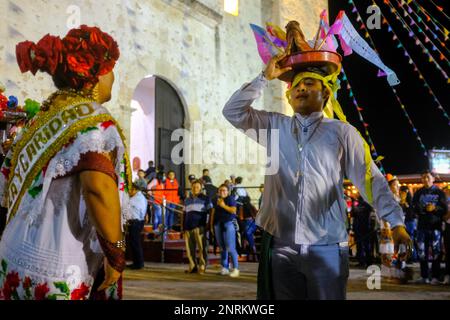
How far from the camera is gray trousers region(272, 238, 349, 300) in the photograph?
101 inches

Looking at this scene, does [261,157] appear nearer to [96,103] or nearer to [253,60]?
[253,60]

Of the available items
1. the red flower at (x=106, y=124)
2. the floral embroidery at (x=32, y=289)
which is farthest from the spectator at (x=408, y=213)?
the floral embroidery at (x=32, y=289)

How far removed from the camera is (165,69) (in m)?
14.5

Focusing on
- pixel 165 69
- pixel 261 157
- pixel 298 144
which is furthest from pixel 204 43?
pixel 298 144

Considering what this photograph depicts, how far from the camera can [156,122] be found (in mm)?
15297

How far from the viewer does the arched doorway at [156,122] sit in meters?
15.2

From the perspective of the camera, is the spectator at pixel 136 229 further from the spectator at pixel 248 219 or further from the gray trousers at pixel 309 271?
the gray trousers at pixel 309 271

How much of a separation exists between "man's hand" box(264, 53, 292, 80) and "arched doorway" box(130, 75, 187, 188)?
40.5 ft

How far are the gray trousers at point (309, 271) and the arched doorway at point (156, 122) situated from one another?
12721mm

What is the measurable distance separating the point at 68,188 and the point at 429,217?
7.20 meters

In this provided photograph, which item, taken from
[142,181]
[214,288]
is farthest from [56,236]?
[142,181]

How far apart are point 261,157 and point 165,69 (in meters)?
5.59

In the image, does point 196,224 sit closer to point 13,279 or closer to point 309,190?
point 309,190
